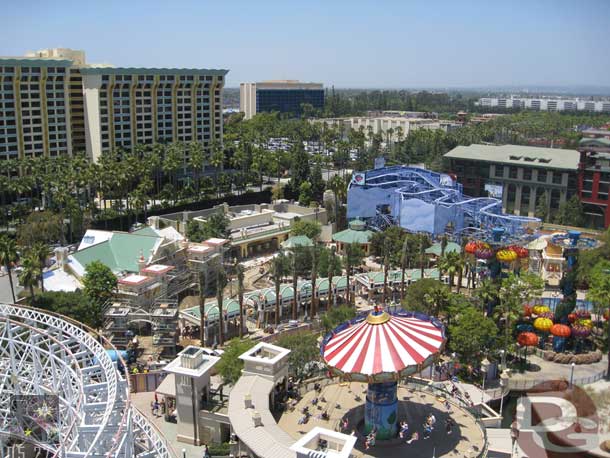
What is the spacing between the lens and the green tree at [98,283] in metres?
64.9

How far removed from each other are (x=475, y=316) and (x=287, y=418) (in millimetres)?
22008

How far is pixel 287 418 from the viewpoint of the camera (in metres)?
43.6

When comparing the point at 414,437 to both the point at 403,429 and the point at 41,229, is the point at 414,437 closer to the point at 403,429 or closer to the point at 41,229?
the point at 403,429

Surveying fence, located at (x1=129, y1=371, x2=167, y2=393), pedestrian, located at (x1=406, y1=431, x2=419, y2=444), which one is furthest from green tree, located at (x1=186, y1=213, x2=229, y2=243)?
pedestrian, located at (x1=406, y1=431, x2=419, y2=444)

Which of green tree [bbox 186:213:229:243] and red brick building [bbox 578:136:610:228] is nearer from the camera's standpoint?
green tree [bbox 186:213:229:243]

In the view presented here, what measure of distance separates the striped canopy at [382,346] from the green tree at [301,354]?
8.31 meters

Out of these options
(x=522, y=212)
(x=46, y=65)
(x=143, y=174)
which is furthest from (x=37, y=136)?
(x=522, y=212)

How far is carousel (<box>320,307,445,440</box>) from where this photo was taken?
127 feet

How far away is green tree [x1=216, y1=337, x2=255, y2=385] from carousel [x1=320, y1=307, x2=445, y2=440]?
986 centimetres

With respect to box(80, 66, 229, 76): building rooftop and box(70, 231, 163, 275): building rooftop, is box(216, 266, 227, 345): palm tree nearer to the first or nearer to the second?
box(70, 231, 163, 275): building rooftop

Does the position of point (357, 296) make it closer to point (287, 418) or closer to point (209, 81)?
point (287, 418)

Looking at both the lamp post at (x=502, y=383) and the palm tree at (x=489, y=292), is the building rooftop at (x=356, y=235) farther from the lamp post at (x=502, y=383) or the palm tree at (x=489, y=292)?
the lamp post at (x=502, y=383)

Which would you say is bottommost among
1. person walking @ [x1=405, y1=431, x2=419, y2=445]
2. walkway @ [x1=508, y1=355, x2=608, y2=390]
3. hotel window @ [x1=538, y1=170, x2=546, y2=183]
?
walkway @ [x1=508, y1=355, x2=608, y2=390]

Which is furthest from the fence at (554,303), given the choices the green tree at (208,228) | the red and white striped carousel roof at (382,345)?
the green tree at (208,228)
